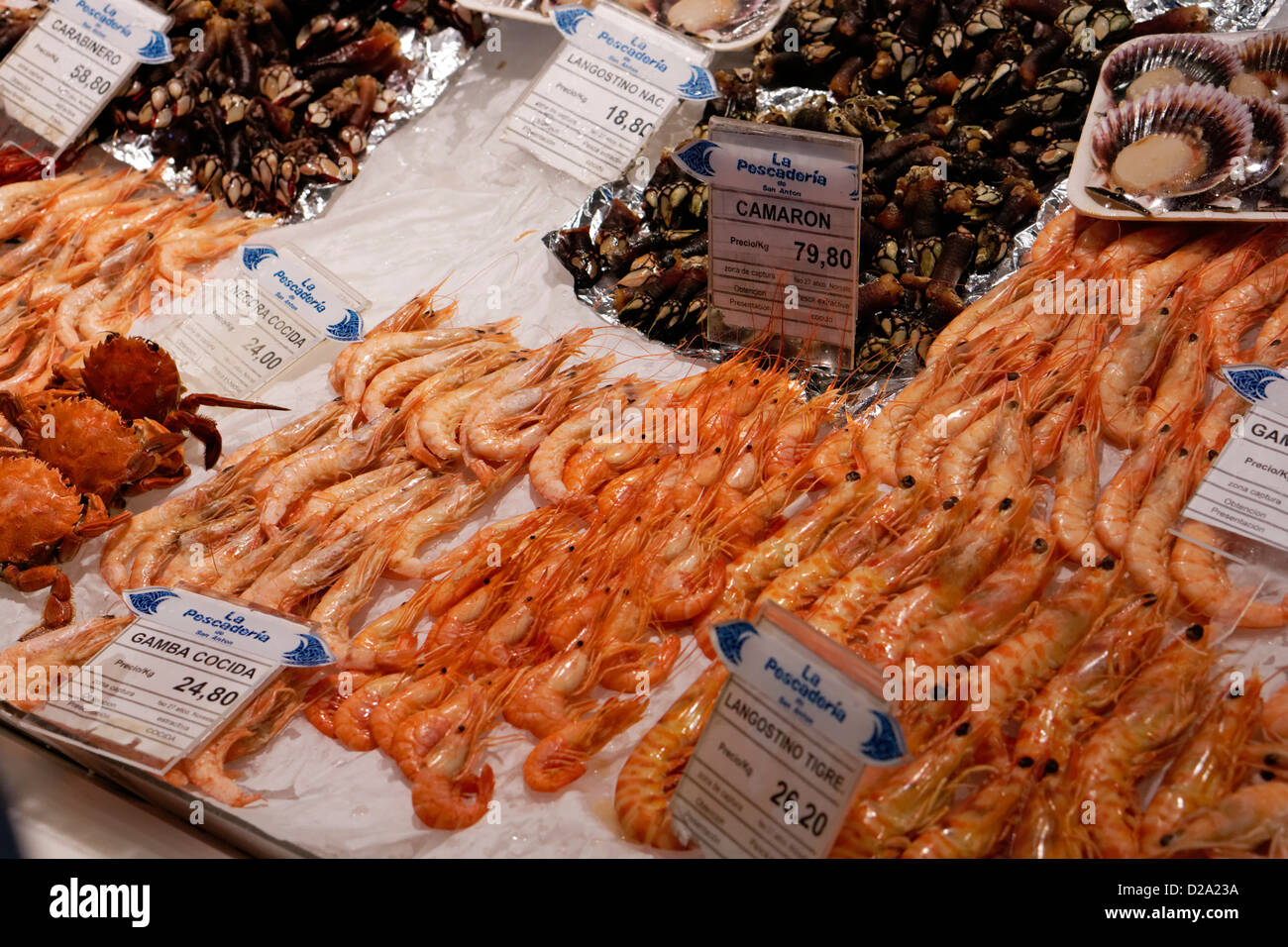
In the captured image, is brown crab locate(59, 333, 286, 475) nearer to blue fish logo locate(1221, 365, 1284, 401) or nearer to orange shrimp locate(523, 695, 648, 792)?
orange shrimp locate(523, 695, 648, 792)

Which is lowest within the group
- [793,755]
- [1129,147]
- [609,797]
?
[609,797]

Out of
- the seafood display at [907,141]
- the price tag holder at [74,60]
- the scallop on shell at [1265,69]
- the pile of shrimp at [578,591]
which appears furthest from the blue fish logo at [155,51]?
the scallop on shell at [1265,69]

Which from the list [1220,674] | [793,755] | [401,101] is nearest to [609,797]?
[793,755]

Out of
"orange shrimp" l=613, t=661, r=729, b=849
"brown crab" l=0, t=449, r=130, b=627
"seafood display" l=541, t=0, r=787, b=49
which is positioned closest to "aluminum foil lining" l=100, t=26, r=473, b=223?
"seafood display" l=541, t=0, r=787, b=49

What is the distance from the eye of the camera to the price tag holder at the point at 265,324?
2.92m

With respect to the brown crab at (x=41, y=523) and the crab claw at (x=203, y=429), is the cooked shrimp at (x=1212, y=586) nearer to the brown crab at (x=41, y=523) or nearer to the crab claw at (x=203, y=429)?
the crab claw at (x=203, y=429)

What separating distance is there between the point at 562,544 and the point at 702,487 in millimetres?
346

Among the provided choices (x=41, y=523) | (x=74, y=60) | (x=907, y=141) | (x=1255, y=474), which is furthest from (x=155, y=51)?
(x=1255, y=474)

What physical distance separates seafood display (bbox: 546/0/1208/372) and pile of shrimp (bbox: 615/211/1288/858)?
182 millimetres

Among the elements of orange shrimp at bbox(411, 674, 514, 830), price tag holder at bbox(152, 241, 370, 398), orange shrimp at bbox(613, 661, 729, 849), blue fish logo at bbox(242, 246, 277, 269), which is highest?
blue fish logo at bbox(242, 246, 277, 269)

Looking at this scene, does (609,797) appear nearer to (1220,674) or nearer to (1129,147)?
(1220,674)

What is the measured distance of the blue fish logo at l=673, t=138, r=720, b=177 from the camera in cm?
236

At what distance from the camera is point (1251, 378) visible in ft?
6.83
